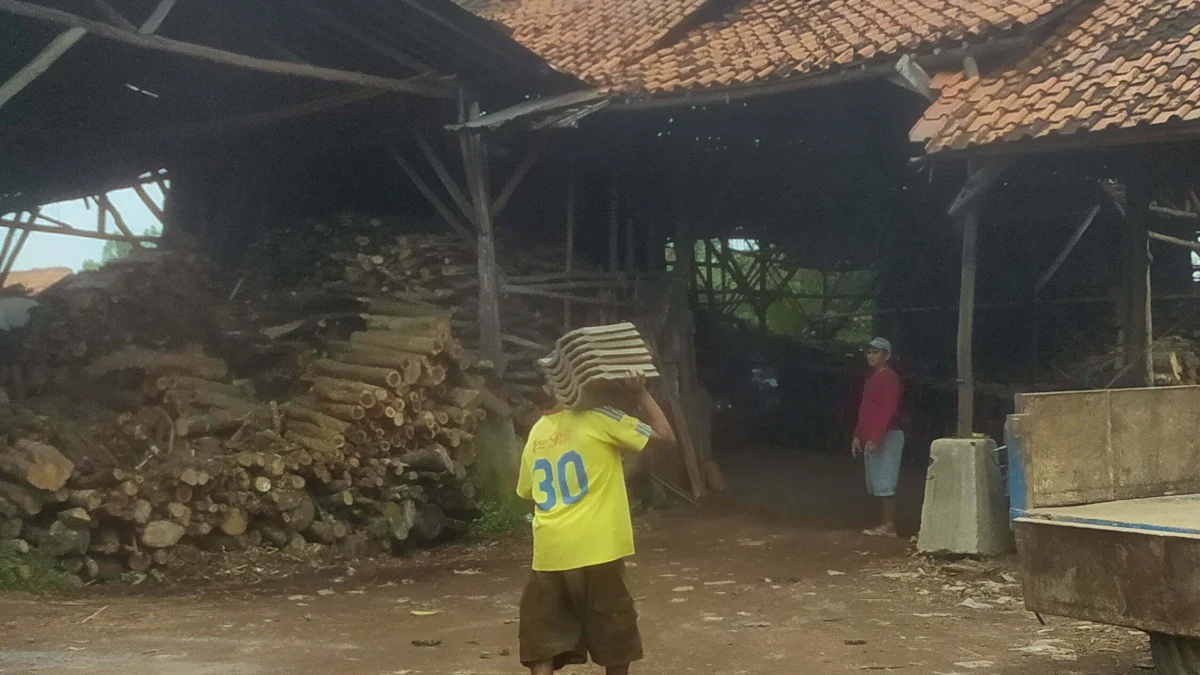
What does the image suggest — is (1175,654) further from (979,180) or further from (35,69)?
(35,69)

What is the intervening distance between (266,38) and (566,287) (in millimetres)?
3728

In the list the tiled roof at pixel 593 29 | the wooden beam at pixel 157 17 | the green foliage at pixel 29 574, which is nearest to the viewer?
the green foliage at pixel 29 574

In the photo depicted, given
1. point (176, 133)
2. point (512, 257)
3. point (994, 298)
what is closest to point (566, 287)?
point (512, 257)

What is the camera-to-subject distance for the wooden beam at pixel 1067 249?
12742 millimetres

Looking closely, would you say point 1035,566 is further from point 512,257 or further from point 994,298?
point 994,298

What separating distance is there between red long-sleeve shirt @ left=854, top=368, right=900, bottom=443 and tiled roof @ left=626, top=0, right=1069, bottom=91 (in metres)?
2.59

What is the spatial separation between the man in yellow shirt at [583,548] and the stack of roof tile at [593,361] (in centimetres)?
8

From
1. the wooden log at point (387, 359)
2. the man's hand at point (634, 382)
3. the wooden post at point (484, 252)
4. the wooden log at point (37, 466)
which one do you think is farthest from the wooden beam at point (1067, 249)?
the wooden log at point (37, 466)

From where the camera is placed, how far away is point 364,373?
27.7ft

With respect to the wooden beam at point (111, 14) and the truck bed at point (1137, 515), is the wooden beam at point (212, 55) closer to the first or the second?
the wooden beam at point (111, 14)

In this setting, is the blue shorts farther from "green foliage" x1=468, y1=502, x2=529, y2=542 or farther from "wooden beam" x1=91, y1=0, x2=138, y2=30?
"wooden beam" x1=91, y1=0, x2=138, y2=30

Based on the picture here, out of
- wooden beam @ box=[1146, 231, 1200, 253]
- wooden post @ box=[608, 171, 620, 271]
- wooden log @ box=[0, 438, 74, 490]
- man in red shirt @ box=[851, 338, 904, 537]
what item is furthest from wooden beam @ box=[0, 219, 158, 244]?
wooden beam @ box=[1146, 231, 1200, 253]

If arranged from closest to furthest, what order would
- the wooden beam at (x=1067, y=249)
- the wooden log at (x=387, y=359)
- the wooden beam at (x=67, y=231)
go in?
1. the wooden log at (x=387, y=359)
2. the wooden beam at (x=1067, y=249)
3. the wooden beam at (x=67, y=231)

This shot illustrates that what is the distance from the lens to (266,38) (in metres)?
9.01
